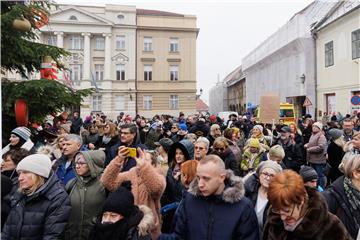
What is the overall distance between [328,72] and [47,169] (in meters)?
23.7

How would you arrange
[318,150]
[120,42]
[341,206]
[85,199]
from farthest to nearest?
1. [120,42]
2. [318,150]
3. [85,199]
4. [341,206]

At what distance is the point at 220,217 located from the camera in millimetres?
2887

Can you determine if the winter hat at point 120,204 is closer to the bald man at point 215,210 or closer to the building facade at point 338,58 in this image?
the bald man at point 215,210

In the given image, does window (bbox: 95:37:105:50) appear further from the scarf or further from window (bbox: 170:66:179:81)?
the scarf

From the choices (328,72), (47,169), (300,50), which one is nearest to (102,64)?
(300,50)

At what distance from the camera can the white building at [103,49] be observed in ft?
142

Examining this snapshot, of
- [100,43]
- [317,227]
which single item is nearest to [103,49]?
[100,43]

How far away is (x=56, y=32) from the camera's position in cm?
4291

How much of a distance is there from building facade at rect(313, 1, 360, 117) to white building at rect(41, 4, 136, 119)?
2540 cm

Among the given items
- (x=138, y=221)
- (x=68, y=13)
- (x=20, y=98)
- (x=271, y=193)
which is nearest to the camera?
(x=271, y=193)

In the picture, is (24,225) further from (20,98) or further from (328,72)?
(328,72)

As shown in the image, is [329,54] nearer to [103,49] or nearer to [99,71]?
[103,49]

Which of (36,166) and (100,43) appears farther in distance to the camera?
(100,43)

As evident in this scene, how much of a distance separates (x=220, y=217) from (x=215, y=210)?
7 centimetres
